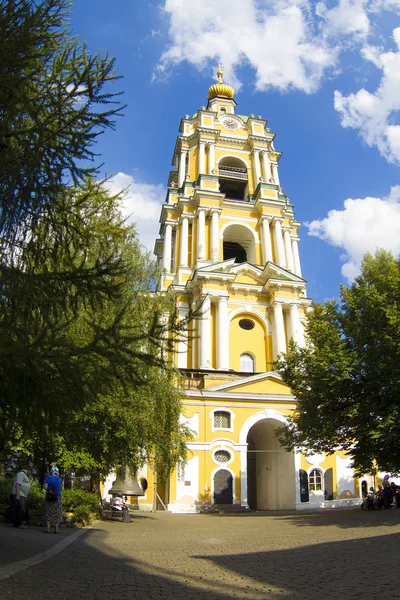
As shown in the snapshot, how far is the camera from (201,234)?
39.4m

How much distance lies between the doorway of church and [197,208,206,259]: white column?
47.4 ft

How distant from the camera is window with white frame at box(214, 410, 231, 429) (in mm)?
26391

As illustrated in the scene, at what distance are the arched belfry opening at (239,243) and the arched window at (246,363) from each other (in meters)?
8.64

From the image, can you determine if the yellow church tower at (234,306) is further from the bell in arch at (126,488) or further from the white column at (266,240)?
the bell in arch at (126,488)

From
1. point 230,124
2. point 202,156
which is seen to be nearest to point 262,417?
point 202,156

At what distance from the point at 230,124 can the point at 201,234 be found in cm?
1510

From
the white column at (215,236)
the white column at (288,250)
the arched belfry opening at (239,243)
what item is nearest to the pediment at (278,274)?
the arched belfry opening at (239,243)

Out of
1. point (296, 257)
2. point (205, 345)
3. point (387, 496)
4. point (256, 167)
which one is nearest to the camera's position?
point (387, 496)

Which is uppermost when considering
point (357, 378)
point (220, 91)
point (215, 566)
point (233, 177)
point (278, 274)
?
point (220, 91)

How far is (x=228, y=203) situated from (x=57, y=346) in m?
37.3

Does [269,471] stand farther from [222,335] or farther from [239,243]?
[239,243]

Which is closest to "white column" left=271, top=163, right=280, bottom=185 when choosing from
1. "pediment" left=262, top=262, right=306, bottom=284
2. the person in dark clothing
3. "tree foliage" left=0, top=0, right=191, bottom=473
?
"pediment" left=262, top=262, right=306, bottom=284

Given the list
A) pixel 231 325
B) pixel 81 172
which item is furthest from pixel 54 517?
pixel 231 325

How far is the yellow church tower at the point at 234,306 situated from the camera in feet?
85.3
